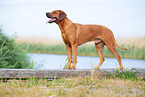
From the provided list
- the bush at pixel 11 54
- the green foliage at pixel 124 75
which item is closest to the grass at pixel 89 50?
the bush at pixel 11 54

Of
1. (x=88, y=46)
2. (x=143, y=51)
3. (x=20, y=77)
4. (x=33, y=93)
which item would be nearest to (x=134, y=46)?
(x=143, y=51)

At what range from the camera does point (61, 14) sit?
509cm

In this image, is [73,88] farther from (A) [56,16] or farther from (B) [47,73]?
(A) [56,16]

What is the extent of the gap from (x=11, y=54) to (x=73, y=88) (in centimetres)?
449

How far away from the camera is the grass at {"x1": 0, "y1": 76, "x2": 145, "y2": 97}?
13.1ft

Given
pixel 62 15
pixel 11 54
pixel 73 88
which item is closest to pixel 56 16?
pixel 62 15

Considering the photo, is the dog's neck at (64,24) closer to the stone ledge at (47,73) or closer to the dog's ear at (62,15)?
the dog's ear at (62,15)

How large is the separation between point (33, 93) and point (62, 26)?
1.90 m

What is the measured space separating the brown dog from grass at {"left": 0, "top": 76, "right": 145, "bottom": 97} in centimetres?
65

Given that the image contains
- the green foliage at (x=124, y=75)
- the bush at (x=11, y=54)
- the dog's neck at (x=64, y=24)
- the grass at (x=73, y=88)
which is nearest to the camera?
the grass at (x=73, y=88)

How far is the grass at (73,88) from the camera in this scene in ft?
13.1

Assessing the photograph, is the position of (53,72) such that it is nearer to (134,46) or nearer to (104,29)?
(104,29)

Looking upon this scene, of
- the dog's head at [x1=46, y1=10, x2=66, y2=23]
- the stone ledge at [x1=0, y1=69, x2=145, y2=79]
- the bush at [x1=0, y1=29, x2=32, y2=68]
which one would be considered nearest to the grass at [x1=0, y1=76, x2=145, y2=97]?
the stone ledge at [x1=0, y1=69, x2=145, y2=79]

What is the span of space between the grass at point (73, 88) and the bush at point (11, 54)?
3129 millimetres
